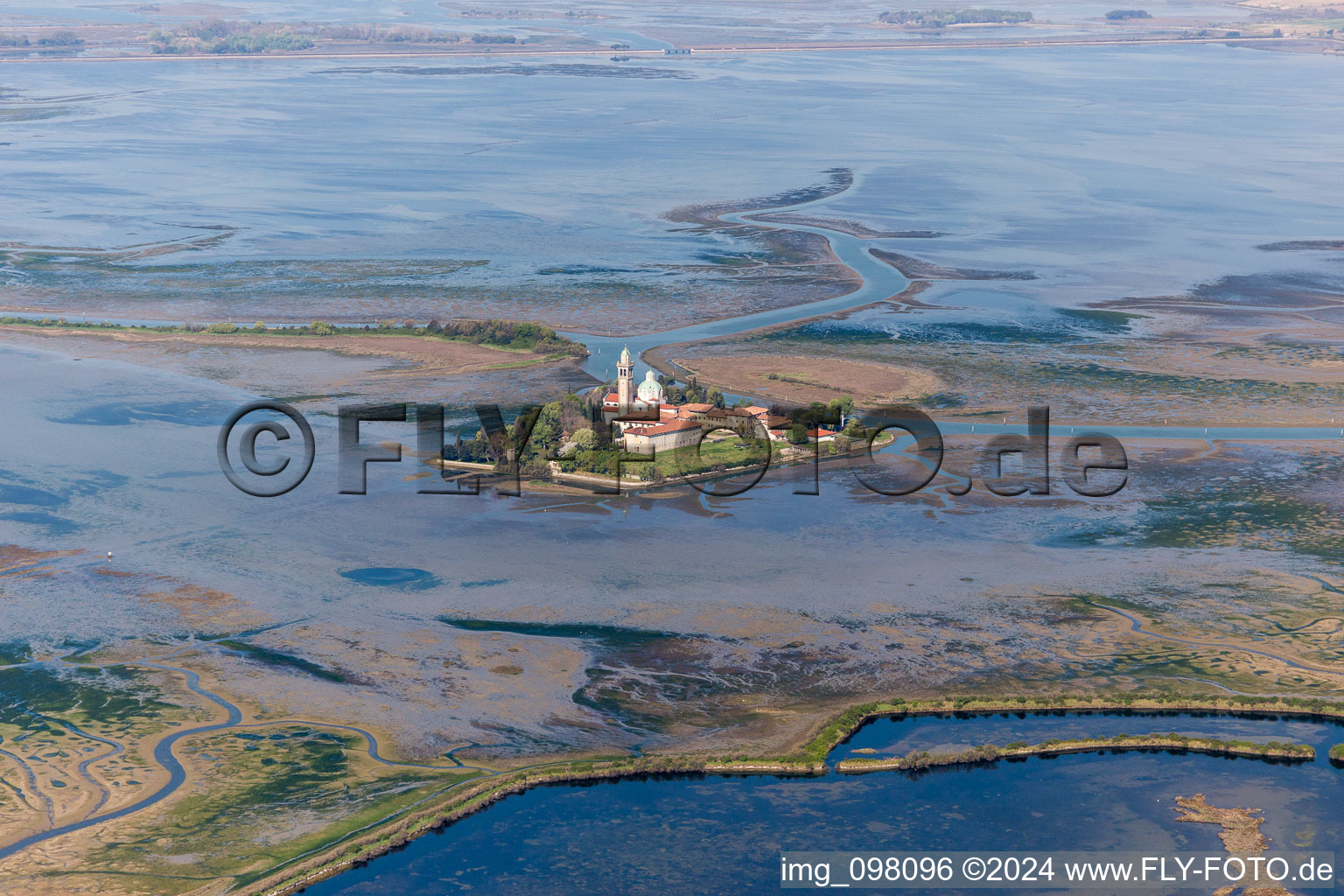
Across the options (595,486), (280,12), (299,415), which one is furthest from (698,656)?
(280,12)

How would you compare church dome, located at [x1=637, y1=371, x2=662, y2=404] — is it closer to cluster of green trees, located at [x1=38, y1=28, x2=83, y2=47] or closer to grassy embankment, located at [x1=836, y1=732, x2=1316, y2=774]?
grassy embankment, located at [x1=836, y1=732, x2=1316, y2=774]

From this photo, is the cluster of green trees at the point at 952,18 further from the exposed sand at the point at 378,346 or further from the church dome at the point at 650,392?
the church dome at the point at 650,392

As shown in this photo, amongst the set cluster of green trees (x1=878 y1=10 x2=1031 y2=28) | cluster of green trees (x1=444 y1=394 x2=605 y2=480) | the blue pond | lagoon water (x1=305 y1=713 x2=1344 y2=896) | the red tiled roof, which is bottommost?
lagoon water (x1=305 y1=713 x2=1344 y2=896)

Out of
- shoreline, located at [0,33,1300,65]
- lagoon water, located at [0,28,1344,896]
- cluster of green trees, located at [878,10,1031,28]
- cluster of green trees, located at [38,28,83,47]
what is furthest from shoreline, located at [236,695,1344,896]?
cluster of green trees, located at [878,10,1031,28]

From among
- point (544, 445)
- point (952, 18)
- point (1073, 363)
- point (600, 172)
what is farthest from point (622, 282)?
point (952, 18)

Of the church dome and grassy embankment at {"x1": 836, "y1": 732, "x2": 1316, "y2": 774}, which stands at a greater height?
the church dome

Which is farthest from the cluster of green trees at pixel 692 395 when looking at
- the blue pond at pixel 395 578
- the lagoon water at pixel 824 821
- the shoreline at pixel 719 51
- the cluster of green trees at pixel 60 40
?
the cluster of green trees at pixel 60 40

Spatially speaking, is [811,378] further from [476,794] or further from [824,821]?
[476,794]
